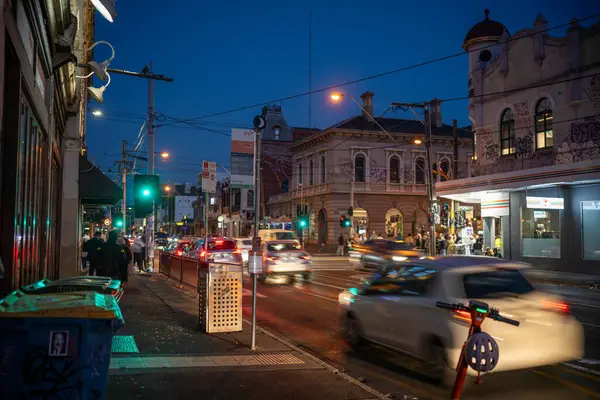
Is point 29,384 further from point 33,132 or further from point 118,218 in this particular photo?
point 118,218

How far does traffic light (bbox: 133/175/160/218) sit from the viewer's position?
780 inches

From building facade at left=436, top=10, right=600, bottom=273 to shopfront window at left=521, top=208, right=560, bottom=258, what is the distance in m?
0.05

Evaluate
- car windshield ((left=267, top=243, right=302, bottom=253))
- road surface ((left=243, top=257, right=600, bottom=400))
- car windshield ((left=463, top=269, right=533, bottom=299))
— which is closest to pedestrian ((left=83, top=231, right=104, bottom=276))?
road surface ((left=243, top=257, right=600, bottom=400))

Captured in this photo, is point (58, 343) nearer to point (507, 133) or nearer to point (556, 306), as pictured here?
point (556, 306)

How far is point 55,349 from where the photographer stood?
429cm

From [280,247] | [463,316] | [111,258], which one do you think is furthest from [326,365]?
[280,247]

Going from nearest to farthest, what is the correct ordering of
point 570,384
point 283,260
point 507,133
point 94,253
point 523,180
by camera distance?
1. point 570,384
2. point 94,253
3. point 283,260
4. point 523,180
5. point 507,133

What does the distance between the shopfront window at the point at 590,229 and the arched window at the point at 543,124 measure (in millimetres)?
4007

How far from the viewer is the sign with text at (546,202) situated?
25.8 metres

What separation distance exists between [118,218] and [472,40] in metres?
23.9

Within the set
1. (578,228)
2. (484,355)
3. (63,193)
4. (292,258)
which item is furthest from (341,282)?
(484,355)

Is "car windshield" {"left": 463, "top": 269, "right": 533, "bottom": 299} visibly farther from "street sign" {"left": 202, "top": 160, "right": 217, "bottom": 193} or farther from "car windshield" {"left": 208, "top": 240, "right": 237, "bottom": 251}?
"car windshield" {"left": 208, "top": 240, "right": 237, "bottom": 251}

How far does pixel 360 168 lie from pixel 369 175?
107cm

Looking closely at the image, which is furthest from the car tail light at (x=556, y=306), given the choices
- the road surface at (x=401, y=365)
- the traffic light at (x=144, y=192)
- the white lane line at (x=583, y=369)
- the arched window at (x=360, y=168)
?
the arched window at (x=360, y=168)
